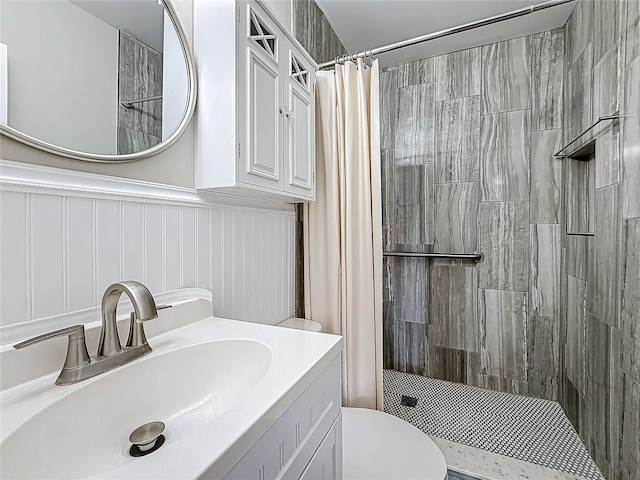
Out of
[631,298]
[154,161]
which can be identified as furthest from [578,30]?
[154,161]

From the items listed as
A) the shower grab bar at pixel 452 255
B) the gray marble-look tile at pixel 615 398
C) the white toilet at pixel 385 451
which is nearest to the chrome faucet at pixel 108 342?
the white toilet at pixel 385 451

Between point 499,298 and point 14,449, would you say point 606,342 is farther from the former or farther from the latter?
point 14,449

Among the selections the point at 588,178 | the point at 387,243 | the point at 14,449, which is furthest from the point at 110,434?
the point at 588,178

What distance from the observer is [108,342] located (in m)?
0.69

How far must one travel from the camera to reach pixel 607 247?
1.36 m

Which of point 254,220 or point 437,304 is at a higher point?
point 254,220

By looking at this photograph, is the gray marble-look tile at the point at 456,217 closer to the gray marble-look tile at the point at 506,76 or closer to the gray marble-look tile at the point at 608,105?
the gray marble-look tile at the point at 506,76

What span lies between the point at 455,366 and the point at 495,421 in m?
0.49

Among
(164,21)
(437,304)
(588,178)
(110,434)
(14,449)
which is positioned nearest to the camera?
(14,449)

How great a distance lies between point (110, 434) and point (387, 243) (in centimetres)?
205

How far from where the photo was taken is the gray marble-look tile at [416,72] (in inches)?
90.4

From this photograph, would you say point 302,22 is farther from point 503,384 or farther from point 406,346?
point 503,384

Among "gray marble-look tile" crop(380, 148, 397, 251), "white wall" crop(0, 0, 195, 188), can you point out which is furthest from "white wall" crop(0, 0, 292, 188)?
"gray marble-look tile" crop(380, 148, 397, 251)

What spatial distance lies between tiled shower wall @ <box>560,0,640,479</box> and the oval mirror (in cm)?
158
